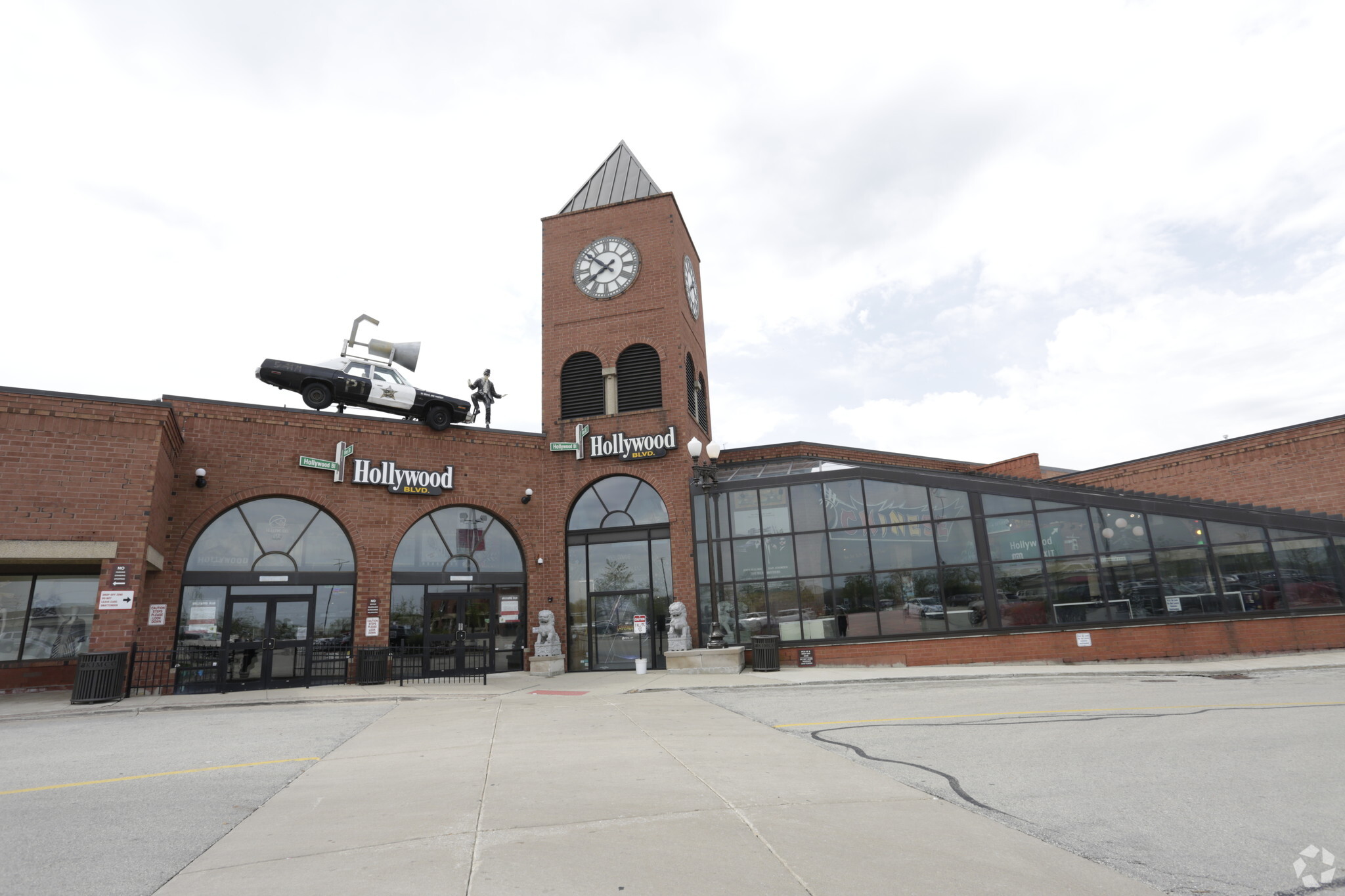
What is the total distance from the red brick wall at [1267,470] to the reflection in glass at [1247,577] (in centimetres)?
309

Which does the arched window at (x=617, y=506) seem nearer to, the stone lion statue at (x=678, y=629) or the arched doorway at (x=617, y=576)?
the arched doorway at (x=617, y=576)

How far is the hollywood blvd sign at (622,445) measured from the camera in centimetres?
2212

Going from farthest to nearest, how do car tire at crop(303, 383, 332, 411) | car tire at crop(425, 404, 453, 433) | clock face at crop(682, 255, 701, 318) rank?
clock face at crop(682, 255, 701, 318)
car tire at crop(425, 404, 453, 433)
car tire at crop(303, 383, 332, 411)

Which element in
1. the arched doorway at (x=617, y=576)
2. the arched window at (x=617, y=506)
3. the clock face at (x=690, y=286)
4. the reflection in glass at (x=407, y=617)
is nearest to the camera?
the reflection in glass at (x=407, y=617)

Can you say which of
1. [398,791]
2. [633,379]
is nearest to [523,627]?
[633,379]

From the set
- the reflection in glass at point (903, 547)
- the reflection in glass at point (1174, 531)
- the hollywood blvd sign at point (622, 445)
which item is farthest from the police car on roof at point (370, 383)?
the reflection in glass at point (1174, 531)

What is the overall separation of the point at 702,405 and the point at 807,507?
6976 mm

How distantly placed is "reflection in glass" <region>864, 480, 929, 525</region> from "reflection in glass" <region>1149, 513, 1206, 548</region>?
5270 mm

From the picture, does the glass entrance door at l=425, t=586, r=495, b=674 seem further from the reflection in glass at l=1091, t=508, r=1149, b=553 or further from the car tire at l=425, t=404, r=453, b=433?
the reflection in glass at l=1091, t=508, r=1149, b=553

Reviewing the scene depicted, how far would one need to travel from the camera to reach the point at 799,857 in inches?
176

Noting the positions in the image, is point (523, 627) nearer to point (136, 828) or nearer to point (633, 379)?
point (633, 379)

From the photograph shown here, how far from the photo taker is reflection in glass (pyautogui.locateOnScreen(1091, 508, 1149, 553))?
1805 cm

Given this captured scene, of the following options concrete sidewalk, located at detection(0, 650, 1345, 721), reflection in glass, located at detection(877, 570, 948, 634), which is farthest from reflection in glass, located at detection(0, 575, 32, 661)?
reflection in glass, located at detection(877, 570, 948, 634)

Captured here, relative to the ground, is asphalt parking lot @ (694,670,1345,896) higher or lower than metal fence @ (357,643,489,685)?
lower
